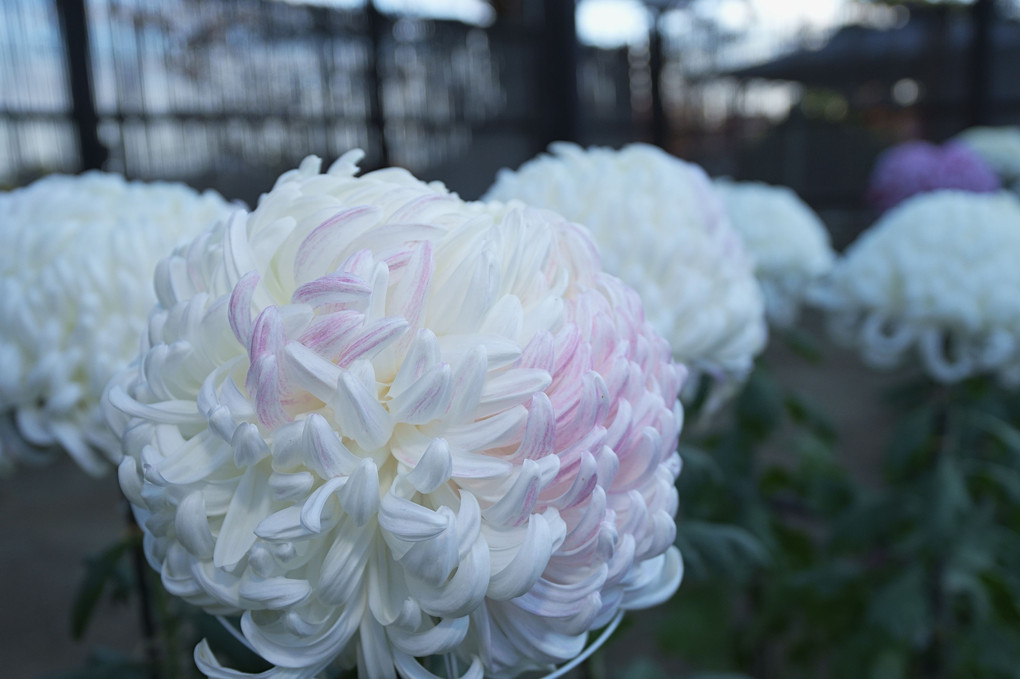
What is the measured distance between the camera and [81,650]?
6.17ft

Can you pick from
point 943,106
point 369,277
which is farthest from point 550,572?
point 943,106

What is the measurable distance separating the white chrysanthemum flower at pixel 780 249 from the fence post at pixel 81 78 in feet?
3.30

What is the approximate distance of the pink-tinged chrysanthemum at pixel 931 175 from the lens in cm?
212

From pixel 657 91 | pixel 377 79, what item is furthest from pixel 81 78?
pixel 657 91

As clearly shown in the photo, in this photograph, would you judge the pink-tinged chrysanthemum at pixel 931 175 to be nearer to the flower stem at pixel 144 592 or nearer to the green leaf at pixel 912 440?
the green leaf at pixel 912 440

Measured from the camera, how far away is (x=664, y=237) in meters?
0.63

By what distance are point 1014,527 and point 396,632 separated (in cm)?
139

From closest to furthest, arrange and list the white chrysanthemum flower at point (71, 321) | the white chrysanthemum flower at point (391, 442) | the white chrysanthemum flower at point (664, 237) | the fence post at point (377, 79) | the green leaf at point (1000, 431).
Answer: the white chrysanthemum flower at point (391, 442) < the white chrysanthemum flower at point (71, 321) < the white chrysanthemum flower at point (664, 237) < the green leaf at point (1000, 431) < the fence post at point (377, 79)

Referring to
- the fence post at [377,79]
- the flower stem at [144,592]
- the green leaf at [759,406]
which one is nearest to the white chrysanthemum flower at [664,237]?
the flower stem at [144,592]

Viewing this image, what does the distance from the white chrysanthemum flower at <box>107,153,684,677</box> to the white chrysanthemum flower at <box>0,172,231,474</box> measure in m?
0.20

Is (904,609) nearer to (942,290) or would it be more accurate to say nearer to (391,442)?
(942,290)

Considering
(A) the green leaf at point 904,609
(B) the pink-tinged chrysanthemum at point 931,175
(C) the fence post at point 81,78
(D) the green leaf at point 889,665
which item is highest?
(C) the fence post at point 81,78

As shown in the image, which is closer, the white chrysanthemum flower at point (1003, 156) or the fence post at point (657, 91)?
the white chrysanthemum flower at point (1003, 156)

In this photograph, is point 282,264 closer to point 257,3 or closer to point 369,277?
point 369,277
